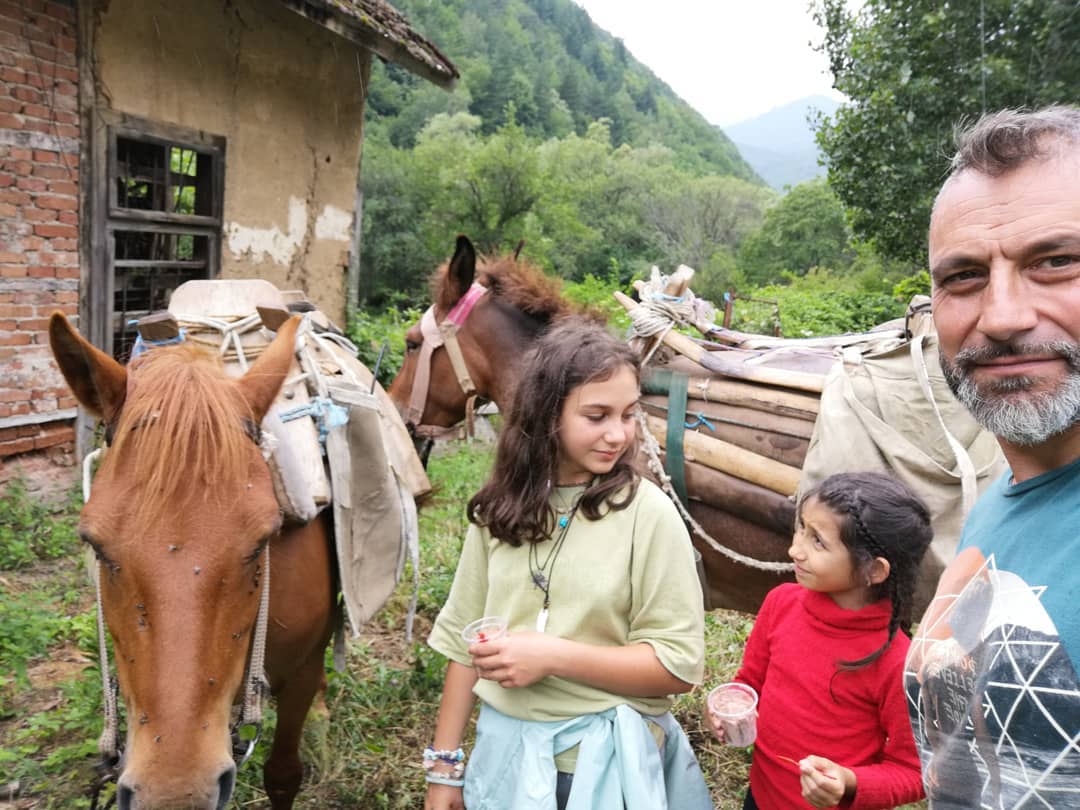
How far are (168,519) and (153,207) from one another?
5567mm

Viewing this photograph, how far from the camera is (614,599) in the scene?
148 centimetres

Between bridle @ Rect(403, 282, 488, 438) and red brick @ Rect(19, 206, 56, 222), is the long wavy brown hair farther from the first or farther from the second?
red brick @ Rect(19, 206, 56, 222)

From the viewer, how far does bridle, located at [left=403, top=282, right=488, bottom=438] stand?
3.38m

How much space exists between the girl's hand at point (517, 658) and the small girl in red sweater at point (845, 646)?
475 millimetres

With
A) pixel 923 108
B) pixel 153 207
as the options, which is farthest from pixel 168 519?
pixel 923 108

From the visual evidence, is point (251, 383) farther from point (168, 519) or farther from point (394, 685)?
point (394, 685)

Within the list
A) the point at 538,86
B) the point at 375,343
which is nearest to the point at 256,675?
the point at 375,343

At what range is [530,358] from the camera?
5.93ft

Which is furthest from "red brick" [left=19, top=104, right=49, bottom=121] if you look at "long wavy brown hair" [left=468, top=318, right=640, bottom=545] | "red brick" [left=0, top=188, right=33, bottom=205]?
"long wavy brown hair" [left=468, top=318, right=640, bottom=545]

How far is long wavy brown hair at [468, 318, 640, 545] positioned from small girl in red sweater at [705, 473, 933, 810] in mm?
522

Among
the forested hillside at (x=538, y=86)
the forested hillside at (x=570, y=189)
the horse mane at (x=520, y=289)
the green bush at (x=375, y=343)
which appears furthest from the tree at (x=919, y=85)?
the forested hillside at (x=538, y=86)

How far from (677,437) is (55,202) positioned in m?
4.81

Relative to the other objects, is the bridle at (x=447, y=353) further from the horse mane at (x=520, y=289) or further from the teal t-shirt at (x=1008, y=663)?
the teal t-shirt at (x=1008, y=663)

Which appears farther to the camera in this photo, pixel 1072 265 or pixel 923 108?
pixel 923 108
